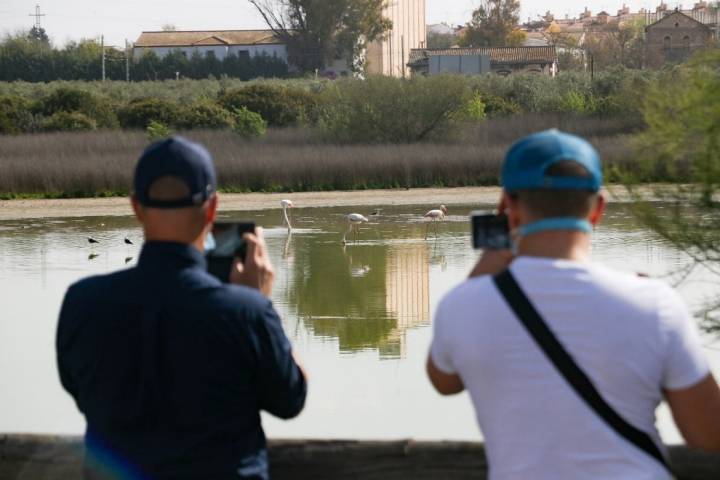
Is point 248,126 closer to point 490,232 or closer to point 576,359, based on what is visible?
point 490,232

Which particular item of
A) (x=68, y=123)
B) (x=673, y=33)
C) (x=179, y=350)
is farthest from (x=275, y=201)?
(x=673, y=33)

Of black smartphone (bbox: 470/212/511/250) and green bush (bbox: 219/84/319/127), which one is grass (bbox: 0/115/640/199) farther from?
black smartphone (bbox: 470/212/511/250)

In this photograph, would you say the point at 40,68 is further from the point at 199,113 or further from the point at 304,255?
the point at 304,255

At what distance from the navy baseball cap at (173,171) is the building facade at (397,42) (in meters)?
70.0

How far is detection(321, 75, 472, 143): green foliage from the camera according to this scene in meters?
34.8

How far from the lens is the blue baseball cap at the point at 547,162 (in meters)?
2.33

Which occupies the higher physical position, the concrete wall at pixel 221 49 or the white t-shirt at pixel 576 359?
the concrete wall at pixel 221 49

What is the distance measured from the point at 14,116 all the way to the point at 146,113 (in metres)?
3.64

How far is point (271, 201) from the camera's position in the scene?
2767 centimetres

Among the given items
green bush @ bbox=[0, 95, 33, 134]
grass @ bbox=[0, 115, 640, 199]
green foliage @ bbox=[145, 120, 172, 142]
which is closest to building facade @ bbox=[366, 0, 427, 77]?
green bush @ bbox=[0, 95, 33, 134]

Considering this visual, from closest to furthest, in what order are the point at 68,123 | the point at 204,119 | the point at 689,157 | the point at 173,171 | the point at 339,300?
the point at 173,171 → the point at 689,157 → the point at 339,300 → the point at 204,119 → the point at 68,123

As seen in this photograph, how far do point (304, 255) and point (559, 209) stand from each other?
54.1 feet

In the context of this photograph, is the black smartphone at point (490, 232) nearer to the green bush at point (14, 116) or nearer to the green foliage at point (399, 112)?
the green foliage at point (399, 112)

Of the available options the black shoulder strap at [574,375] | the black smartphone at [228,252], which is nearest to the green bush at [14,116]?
the black smartphone at [228,252]
